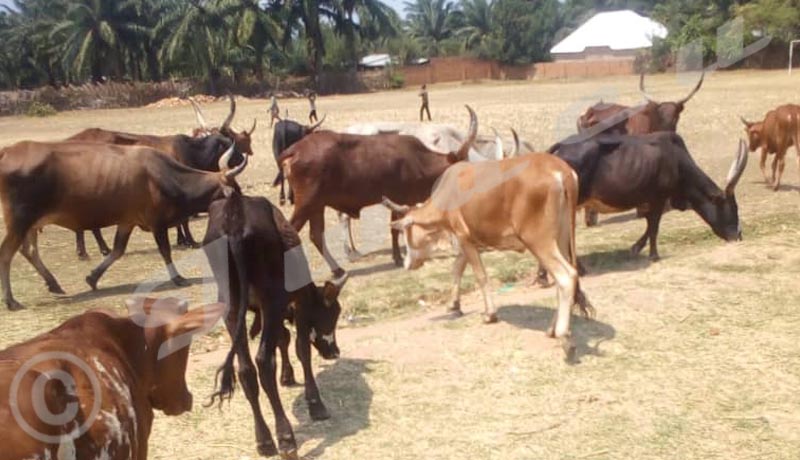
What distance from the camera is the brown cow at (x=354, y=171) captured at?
9.45 meters

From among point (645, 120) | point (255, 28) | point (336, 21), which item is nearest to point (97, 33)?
point (255, 28)

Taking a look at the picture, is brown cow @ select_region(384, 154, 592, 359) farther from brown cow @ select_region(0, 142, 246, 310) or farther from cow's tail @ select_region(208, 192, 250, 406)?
cow's tail @ select_region(208, 192, 250, 406)

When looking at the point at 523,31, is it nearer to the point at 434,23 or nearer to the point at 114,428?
the point at 434,23

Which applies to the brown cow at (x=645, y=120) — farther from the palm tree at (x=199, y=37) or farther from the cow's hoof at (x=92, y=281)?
the palm tree at (x=199, y=37)

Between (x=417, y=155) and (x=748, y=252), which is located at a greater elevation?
(x=417, y=155)

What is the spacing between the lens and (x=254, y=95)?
179ft

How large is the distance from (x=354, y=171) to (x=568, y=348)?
404 centimetres

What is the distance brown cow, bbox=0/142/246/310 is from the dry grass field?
65 centimetres

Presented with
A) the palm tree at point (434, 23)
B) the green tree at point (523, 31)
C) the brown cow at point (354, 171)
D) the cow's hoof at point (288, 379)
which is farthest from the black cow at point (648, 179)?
the palm tree at point (434, 23)

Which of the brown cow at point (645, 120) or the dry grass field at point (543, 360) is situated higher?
the brown cow at point (645, 120)

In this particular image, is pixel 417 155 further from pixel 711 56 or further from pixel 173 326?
pixel 711 56

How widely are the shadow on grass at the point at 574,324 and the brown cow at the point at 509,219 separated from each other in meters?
0.18

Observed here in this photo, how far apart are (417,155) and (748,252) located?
3796 mm

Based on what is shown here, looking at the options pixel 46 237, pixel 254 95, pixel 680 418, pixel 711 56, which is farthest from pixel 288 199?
pixel 254 95
